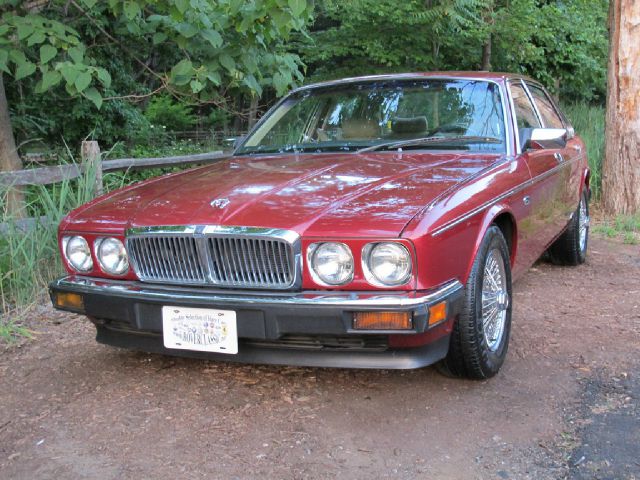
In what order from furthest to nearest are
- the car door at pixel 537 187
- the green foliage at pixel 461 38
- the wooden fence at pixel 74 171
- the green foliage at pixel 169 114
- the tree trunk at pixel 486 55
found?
the green foliage at pixel 169 114
the tree trunk at pixel 486 55
the green foliage at pixel 461 38
the wooden fence at pixel 74 171
the car door at pixel 537 187

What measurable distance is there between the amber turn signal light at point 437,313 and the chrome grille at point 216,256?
0.55 meters

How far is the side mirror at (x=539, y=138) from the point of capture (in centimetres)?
399

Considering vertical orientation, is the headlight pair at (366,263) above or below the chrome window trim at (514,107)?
below

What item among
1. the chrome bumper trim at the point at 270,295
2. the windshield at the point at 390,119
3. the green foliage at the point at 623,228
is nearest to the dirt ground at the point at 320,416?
the chrome bumper trim at the point at 270,295

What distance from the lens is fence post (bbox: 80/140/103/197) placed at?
5703mm

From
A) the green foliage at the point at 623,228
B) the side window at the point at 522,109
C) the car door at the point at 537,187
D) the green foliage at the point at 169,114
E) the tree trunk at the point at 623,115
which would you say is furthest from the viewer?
the green foliage at the point at 169,114

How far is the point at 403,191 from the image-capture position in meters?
3.09

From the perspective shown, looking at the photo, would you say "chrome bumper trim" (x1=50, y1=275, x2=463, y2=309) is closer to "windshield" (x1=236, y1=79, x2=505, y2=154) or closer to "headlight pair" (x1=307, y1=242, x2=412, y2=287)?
"headlight pair" (x1=307, y1=242, x2=412, y2=287)

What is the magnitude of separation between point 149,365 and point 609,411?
7.37 feet

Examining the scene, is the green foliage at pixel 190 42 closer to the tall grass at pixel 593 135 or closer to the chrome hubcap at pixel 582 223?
the chrome hubcap at pixel 582 223

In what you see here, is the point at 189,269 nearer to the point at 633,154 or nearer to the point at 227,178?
the point at 227,178

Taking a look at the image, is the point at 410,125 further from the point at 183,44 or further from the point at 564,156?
the point at 183,44

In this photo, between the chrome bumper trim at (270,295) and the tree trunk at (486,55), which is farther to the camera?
the tree trunk at (486,55)

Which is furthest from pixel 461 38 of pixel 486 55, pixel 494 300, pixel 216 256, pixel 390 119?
pixel 216 256
